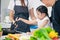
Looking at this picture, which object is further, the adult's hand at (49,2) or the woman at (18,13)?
the woman at (18,13)

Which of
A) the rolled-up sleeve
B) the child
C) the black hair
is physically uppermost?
the rolled-up sleeve

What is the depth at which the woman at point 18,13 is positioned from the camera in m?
1.33

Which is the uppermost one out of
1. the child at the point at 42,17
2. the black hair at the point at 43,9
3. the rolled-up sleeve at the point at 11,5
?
the rolled-up sleeve at the point at 11,5

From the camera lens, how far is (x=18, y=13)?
4.43ft

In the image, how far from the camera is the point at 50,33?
0.83 metres

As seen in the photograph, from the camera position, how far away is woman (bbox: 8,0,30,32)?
4.37 ft

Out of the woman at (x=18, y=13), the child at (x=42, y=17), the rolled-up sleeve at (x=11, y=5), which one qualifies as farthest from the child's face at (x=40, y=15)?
the rolled-up sleeve at (x=11, y=5)

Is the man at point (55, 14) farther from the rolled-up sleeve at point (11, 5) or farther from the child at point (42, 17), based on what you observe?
the rolled-up sleeve at point (11, 5)

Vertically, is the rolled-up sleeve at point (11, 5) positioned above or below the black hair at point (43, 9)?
above

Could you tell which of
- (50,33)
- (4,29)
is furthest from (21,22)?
(50,33)

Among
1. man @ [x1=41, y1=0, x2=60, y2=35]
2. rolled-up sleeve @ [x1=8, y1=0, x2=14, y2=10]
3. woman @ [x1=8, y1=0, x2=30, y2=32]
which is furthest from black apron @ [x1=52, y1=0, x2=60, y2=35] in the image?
rolled-up sleeve @ [x1=8, y1=0, x2=14, y2=10]

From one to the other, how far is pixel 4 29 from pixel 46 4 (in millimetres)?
484

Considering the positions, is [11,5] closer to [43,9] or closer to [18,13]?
[18,13]

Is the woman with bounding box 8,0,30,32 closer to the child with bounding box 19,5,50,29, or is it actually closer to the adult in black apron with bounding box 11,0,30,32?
the adult in black apron with bounding box 11,0,30,32
